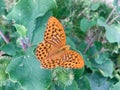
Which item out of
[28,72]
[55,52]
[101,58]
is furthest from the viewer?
[101,58]

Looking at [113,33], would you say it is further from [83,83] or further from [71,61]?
[71,61]

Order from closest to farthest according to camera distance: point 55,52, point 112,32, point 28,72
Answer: point 28,72
point 55,52
point 112,32

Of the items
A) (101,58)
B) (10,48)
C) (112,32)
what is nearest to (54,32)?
(10,48)

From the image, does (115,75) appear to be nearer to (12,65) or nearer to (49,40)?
(49,40)

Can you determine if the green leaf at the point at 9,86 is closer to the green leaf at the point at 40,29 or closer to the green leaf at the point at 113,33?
the green leaf at the point at 40,29

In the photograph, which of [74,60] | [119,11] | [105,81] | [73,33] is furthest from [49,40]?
[73,33]

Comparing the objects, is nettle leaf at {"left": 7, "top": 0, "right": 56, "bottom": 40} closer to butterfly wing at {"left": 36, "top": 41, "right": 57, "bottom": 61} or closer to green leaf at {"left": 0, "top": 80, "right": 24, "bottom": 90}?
butterfly wing at {"left": 36, "top": 41, "right": 57, "bottom": 61}
